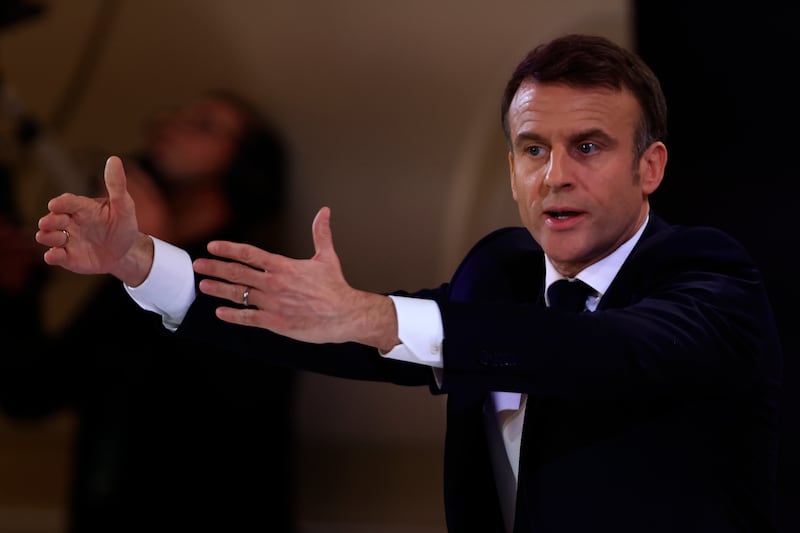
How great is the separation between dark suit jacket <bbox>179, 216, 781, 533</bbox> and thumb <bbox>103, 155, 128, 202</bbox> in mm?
171

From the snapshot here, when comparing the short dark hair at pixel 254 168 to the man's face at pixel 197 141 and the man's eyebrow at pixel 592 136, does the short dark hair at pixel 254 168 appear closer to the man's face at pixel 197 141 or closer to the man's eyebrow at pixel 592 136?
the man's face at pixel 197 141

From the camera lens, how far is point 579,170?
1225mm

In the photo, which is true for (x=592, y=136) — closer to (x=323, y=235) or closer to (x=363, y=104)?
(x=323, y=235)

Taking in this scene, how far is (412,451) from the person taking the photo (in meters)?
3.12

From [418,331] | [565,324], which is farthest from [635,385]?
[418,331]

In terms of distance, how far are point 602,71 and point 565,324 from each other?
15.6 inches

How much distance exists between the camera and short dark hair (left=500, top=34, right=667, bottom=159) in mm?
1240

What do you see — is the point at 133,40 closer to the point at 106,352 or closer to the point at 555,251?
the point at 106,352

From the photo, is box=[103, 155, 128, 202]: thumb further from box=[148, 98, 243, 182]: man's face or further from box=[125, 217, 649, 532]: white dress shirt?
box=[148, 98, 243, 182]: man's face

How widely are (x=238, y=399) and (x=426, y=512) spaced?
0.76m

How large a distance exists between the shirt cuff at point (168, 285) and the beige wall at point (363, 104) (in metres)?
1.90

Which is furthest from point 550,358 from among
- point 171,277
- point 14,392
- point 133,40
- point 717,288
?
point 133,40

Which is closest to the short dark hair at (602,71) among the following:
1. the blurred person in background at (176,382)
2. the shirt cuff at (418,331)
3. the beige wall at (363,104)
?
the shirt cuff at (418,331)

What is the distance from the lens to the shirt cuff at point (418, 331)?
0.99 metres
